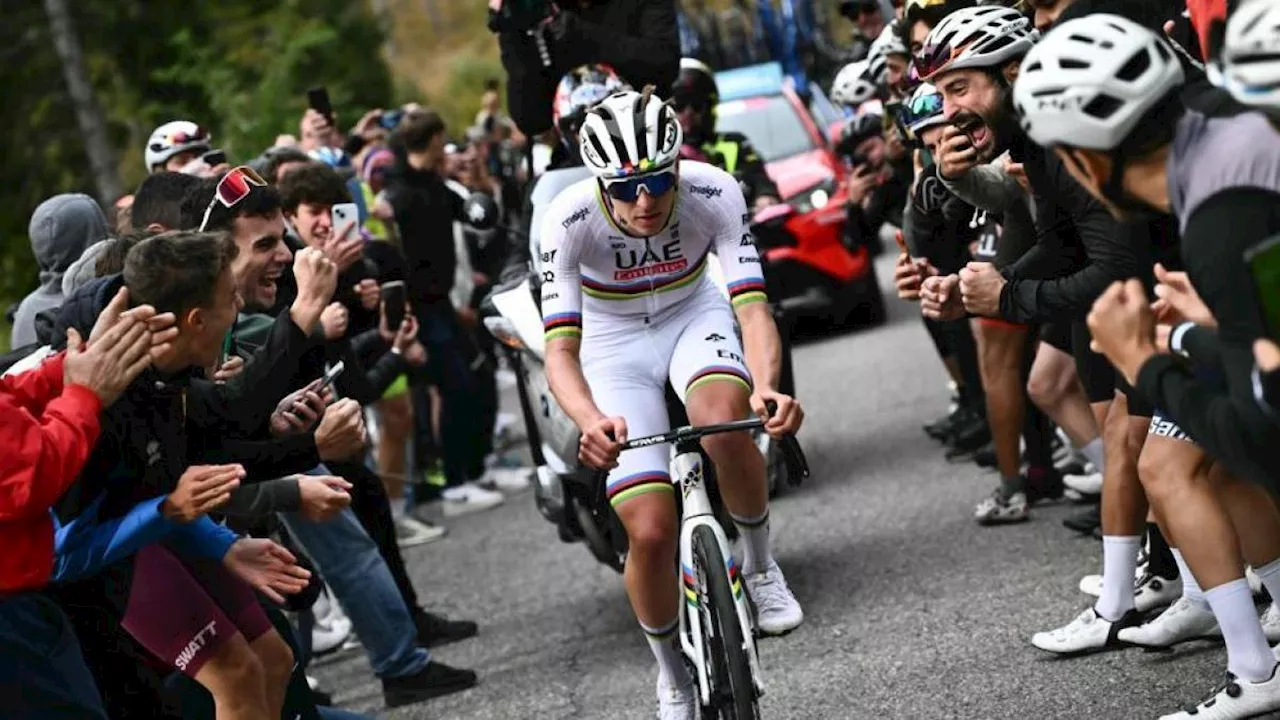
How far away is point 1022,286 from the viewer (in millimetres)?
6023

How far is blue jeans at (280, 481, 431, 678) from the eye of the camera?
7699 millimetres

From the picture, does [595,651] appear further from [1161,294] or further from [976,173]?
[1161,294]

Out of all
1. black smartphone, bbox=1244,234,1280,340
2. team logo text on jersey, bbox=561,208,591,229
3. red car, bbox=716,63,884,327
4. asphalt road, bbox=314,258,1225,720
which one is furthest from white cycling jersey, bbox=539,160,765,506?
red car, bbox=716,63,884,327

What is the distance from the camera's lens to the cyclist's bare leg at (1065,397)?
8.15 metres

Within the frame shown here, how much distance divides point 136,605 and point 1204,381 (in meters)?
3.03

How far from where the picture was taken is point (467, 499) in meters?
12.5

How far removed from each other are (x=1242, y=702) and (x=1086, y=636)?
1.09 meters

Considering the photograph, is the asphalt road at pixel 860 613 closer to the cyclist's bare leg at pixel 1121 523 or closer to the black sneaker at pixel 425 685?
the black sneaker at pixel 425 685

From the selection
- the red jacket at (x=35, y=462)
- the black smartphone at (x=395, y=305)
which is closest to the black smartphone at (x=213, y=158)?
the black smartphone at (x=395, y=305)

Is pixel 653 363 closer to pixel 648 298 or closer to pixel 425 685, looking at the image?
pixel 648 298

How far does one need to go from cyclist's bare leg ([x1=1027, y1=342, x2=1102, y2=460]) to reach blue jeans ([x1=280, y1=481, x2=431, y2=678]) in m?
2.84

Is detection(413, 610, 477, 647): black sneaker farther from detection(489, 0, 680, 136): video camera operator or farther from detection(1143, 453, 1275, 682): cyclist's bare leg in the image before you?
detection(1143, 453, 1275, 682): cyclist's bare leg

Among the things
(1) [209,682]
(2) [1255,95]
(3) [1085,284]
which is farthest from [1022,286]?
(1) [209,682]

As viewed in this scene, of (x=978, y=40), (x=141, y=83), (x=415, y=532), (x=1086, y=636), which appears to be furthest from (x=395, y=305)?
(x=141, y=83)
